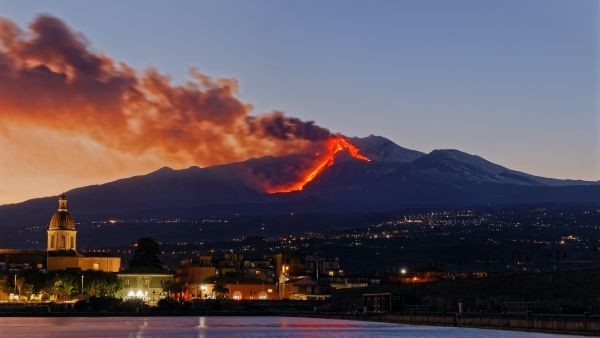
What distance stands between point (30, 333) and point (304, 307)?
290 feet

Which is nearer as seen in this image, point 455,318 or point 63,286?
point 455,318

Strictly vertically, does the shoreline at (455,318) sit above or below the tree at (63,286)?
below

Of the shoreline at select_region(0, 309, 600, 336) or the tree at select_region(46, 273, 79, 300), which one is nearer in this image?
the shoreline at select_region(0, 309, 600, 336)

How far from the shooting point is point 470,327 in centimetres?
10950

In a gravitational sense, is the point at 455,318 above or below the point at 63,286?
below

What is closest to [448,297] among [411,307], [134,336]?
[411,307]

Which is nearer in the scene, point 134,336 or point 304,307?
point 134,336

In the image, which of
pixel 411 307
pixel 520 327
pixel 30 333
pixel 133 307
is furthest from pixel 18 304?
pixel 520 327

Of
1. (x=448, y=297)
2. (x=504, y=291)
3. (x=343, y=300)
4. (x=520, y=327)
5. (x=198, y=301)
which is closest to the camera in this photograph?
(x=520, y=327)

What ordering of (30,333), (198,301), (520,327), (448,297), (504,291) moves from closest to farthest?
(520,327)
(30,333)
(504,291)
(448,297)
(198,301)

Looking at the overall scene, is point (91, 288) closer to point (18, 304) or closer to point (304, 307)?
point (18, 304)

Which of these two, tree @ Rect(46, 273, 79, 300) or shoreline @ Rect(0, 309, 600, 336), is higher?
tree @ Rect(46, 273, 79, 300)

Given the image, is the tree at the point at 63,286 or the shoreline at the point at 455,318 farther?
the tree at the point at 63,286

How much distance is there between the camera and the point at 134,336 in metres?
98.5
